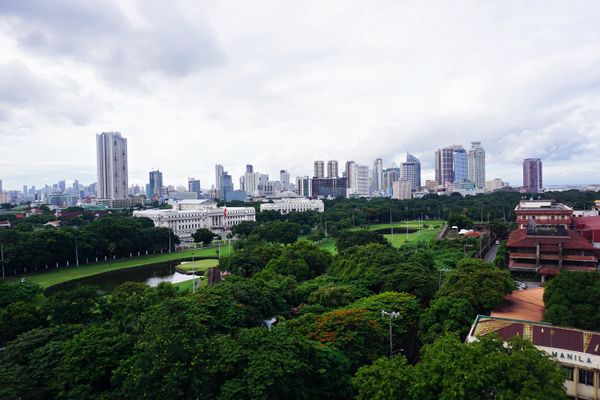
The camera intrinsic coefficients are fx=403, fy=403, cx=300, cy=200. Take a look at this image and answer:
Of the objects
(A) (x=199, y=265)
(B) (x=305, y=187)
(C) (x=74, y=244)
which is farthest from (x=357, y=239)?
(B) (x=305, y=187)

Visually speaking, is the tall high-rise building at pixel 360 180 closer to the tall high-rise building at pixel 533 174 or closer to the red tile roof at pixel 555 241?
the tall high-rise building at pixel 533 174

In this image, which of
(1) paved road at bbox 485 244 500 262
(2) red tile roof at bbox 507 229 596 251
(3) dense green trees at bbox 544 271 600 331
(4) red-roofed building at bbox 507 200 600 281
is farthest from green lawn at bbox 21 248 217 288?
(3) dense green trees at bbox 544 271 600 331

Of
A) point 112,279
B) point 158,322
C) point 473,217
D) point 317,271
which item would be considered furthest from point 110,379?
point 473,217

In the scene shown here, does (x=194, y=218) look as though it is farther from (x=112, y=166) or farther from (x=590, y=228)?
(x=112, y=166)

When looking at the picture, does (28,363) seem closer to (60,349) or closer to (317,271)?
(60,349)

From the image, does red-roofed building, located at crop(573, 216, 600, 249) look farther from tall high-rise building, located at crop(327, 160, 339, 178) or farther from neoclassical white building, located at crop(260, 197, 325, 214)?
tall high-rise building, located at crop(327, 160, 339, 178)

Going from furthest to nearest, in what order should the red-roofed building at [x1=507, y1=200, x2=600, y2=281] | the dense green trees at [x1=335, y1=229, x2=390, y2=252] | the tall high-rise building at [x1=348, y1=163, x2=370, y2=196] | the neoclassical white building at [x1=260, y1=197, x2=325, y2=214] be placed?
the tall high-rise building at [x1=348, y1=163, x2=370, y2=196] → the neoclassical white building at [x1=260, y1=197, x2=325, y2=214] → the dense green trees at [x1=335, y1=229, x2=390, y2=252] → the red-roofed building at [x1=507, y1=200, x2=600, y2=281]
